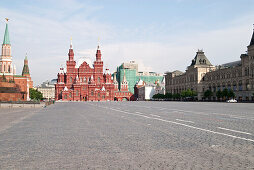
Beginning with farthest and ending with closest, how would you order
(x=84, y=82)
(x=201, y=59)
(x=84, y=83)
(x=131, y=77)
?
(x=131, y=77), (x=84, y=82), (x=84, y=83), (x=201, y=59)

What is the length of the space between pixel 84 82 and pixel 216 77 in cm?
5841

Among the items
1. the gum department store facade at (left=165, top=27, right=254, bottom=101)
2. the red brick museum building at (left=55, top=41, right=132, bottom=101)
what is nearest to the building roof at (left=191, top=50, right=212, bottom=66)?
the gum department store facade at (left=165, top=27, right=254, bottom=101)

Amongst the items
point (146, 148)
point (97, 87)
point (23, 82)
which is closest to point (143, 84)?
point (97, 87)

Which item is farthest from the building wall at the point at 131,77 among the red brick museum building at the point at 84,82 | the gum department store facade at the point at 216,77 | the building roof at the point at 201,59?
the building roof at the point at 201,59

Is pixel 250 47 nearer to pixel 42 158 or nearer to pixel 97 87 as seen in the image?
pixel 97 87

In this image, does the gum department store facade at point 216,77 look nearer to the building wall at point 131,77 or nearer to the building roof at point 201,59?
the building roof at point 201,59

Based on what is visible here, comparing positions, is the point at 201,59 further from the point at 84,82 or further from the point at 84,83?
the point at 84,82

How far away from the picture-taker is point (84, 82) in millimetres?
125688

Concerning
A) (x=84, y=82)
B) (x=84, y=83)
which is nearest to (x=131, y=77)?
(x=84, y=82)

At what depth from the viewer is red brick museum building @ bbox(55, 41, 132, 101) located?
120500mm

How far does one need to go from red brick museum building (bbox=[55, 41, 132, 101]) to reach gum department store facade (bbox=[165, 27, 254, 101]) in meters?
29.1

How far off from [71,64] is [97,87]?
15.7 m

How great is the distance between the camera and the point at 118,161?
224 inches

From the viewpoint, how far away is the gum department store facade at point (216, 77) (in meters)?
75.4
